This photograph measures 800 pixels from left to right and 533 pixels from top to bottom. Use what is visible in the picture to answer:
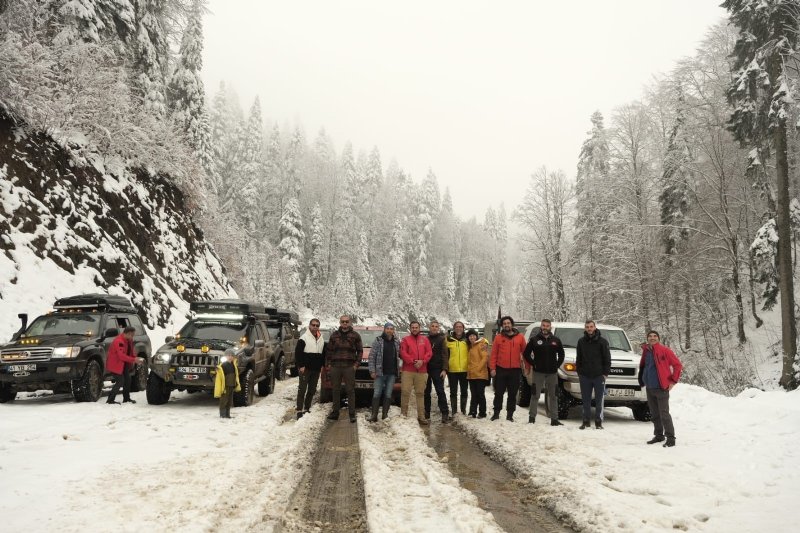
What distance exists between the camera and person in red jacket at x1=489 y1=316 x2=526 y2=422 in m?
10.6

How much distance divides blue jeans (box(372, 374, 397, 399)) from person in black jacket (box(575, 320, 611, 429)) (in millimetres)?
3781

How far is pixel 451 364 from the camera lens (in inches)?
437

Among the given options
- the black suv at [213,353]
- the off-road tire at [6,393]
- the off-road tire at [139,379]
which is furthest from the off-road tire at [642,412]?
the off-road tire at [6,393]

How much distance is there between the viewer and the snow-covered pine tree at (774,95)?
17094 mm

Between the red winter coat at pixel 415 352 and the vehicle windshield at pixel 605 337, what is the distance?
12.4 ft

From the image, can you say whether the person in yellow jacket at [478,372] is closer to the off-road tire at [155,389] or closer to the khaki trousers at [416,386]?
the khaki trousers at [416,386]

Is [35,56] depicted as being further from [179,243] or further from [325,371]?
[325,371]

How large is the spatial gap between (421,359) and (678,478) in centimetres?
517

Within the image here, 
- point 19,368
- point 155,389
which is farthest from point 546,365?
point 19,368

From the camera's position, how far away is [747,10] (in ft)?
58.4

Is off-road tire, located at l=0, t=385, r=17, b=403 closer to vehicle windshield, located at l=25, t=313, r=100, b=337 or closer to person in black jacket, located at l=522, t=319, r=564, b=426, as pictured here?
vehicle windshield, located at l=25, t=313, r=100, b=337

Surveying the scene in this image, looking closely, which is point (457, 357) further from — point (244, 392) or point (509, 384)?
point (244, 392)

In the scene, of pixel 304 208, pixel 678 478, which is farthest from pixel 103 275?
pixel 304 208

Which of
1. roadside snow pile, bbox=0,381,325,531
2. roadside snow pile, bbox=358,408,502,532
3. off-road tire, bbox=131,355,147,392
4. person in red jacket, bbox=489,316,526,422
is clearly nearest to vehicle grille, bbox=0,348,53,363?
roadside snow pile, bbox=0,381,325,531
